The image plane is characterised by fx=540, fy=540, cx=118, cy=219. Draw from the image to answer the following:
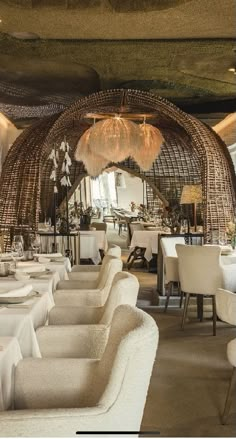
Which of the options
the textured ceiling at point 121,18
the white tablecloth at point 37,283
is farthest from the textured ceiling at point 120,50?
the white tablecloth at point 37,283

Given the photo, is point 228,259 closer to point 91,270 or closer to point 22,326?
point 91,270

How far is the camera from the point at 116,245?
548 cm

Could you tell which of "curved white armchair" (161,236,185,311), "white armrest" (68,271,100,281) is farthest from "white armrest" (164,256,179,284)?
"white armrest" (68,271,100,281)

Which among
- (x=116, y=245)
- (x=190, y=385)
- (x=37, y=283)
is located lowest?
(x=190, y=385)

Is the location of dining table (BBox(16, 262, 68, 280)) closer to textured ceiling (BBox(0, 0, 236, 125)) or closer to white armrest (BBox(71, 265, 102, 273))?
white armrest (BBox(71, 265, 102, 273))

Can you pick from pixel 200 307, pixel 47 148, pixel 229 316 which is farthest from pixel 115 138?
pixel 229 316

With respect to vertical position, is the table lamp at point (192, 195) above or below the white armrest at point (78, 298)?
above

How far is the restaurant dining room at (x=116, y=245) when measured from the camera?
6.39ft

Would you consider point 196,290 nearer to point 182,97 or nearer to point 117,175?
point 182,97

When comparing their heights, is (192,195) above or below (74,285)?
above

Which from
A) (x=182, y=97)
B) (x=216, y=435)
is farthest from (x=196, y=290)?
(x=182, y=97)

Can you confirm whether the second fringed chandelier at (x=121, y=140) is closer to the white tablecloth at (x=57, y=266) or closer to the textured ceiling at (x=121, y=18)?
the textured ceiling at (x=121, y=18)

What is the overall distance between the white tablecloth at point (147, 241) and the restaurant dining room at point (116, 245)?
4cm

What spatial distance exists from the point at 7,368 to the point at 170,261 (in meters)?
4.30
